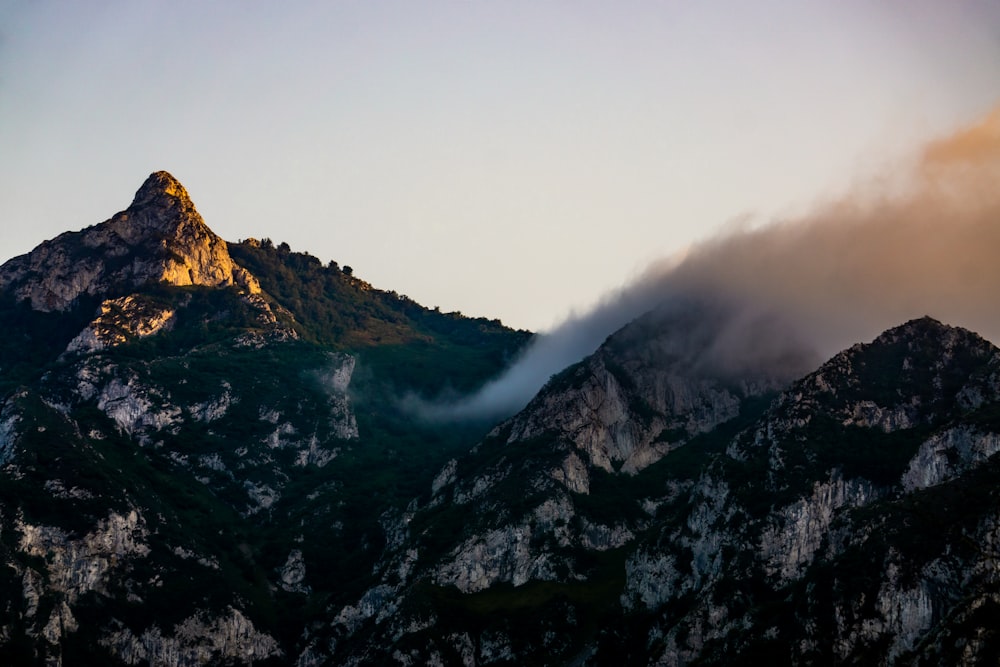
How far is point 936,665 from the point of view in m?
200

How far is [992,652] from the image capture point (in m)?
193

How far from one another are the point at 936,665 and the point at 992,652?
32.5 feet
